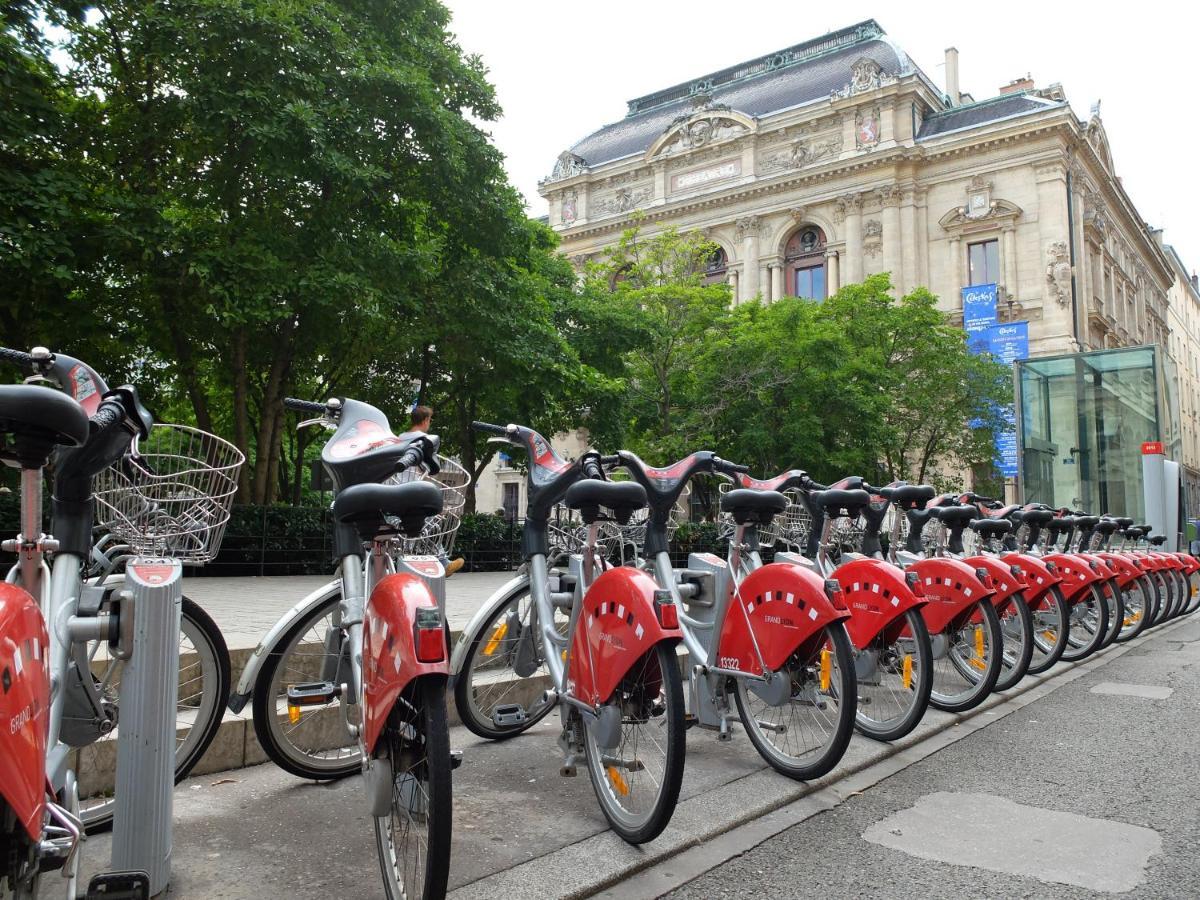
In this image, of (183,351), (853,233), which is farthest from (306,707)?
(853,233)

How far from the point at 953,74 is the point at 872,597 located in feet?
185

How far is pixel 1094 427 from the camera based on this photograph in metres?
17.7

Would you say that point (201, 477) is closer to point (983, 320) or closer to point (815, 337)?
point (815, 337)

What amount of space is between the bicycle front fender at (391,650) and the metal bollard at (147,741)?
21.7 inches

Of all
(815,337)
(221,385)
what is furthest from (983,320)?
(221,385)

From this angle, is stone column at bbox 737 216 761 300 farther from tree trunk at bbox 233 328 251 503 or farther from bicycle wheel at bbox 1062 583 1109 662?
bicycle wheel at bbox 1062 583 1109 662

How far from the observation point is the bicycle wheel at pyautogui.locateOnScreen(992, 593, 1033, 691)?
629cm

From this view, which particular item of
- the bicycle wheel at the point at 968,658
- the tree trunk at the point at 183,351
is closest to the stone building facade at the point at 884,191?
the tree trunk at the point at 183,351

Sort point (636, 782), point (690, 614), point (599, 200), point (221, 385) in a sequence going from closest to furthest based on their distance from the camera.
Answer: point (636, 782), point (690, 614), point (221, 385), point (599, 200)

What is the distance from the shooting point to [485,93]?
1544cm

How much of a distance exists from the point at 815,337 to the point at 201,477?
79.0 feet

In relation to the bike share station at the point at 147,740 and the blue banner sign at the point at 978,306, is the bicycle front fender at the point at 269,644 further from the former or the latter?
the blue banner sign at the point at 978,306

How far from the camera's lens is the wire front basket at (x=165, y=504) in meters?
3.22

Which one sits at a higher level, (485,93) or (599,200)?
(599,200)
